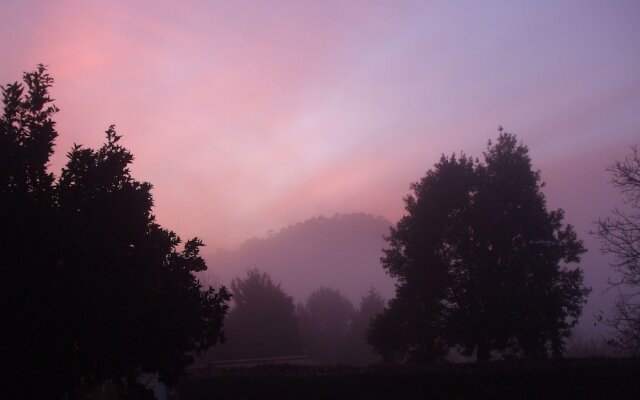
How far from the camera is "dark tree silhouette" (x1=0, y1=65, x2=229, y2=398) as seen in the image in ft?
31.9

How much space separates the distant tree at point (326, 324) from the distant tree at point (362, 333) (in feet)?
3.36

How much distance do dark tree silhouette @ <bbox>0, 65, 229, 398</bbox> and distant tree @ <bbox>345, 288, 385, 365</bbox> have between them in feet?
163

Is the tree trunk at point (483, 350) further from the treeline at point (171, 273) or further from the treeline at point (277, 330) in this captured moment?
the treeline at point (277, 330)

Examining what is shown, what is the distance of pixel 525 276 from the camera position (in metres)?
28.4

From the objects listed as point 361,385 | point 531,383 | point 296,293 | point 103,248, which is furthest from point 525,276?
point 296,293

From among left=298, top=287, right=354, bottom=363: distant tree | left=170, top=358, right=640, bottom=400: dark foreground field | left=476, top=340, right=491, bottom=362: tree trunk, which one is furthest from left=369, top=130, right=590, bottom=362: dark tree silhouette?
left=298, top=287, right=354, bottom=363: distant tree

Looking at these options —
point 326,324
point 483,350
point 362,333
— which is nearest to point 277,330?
point 362,333

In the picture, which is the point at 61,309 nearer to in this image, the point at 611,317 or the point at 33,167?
the point at 33,167

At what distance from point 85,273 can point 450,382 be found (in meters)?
13.6

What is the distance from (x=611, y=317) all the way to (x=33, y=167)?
17.4 m

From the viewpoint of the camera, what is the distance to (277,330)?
5641cm

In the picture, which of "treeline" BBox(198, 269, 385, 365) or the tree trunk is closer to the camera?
the tree trunk

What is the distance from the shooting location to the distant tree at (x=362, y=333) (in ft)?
205

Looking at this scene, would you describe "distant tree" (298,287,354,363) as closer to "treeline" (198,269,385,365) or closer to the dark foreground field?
"treeline" (198,269,385,365)
